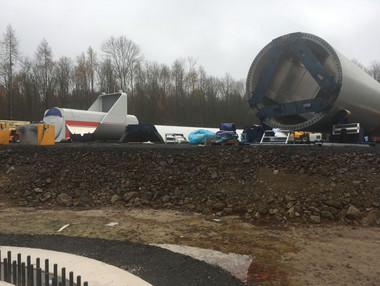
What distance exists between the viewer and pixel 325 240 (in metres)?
5.54

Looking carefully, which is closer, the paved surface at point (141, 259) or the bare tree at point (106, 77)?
the paved surface at point (141, 259)

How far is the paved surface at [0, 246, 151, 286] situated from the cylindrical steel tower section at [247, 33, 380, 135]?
7.41 meters

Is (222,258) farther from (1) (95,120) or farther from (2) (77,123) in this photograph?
(1) (95,120)

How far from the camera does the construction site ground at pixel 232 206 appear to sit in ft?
15.5

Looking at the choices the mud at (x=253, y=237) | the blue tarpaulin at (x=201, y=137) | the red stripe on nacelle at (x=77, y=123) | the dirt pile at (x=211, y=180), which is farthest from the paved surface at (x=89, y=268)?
the red stripe on nacelle at (x=77, y=123)

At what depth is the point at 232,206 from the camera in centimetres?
741

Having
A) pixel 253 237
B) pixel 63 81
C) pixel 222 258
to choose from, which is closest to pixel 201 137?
pixel 253 237

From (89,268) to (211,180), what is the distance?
4.49m

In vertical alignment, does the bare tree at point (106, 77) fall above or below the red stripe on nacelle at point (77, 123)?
above

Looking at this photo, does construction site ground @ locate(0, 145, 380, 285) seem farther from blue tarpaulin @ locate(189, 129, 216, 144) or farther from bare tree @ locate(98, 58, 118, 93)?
bare tree @ locate(98, 58, 118, 93)

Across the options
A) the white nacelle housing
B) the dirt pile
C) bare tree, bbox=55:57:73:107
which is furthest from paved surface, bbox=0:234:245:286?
bare tree, bbox=55:57:73:107

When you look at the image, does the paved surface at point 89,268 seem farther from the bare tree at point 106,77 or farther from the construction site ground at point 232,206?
the bare tree at point 106,77

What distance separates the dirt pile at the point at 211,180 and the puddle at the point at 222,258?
223 cm

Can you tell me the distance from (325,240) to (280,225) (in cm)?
112
